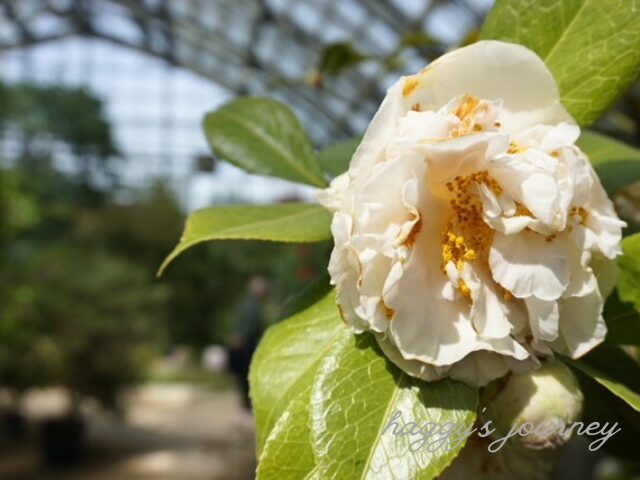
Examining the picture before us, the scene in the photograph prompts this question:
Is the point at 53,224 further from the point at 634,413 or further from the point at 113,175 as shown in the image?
the point at 634,413

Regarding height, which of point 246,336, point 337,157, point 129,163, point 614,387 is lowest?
point 614,387

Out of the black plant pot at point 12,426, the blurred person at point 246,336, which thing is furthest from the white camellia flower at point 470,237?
the black plant pot at point 12,426

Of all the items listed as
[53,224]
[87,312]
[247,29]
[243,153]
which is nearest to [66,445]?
[87,312]

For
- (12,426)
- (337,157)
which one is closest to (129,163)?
(12,426)

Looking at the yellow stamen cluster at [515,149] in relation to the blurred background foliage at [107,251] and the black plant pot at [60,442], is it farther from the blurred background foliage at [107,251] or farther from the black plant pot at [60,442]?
the black plant pot at [60,442]

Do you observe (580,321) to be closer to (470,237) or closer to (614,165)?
(470,237)

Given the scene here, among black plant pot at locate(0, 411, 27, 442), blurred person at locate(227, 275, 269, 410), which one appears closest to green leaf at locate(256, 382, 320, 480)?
blurred person at locate(227, 275, 269, 410)

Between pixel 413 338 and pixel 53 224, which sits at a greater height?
pixel 53 224
